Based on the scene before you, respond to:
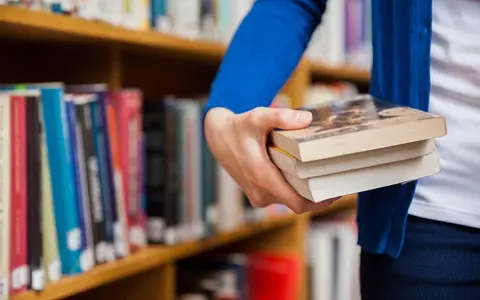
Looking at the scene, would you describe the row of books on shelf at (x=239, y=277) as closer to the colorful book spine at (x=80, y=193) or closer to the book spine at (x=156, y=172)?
the book spine at (x=156, y=172)

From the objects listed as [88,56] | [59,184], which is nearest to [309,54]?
[88,56]

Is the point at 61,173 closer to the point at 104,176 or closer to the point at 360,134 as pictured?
the point at 104,176

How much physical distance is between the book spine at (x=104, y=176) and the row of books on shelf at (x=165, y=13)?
0.15m

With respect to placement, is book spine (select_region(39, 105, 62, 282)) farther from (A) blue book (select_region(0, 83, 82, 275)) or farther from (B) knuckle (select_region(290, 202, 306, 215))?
(B) knuckle (select_region(290, 202, 306, 215))

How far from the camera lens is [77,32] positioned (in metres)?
0.98

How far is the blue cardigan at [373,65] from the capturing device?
681mm

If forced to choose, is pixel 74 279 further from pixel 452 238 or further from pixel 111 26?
pixel 452 238

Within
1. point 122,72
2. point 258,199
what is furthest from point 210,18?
point 258,199

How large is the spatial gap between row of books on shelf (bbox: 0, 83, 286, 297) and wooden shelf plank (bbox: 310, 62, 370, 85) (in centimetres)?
62

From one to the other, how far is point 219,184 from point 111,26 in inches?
19.1

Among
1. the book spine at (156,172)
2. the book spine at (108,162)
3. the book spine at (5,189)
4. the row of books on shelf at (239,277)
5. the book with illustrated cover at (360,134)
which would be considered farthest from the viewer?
the row of books on shelf at (239,277)

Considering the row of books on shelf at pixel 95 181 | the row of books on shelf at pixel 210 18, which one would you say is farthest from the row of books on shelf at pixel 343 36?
the row of books on shelf at pixel 95 181

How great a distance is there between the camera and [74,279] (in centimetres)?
98

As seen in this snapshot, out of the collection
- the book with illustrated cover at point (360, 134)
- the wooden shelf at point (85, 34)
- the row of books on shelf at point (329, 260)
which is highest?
the wooden shelf at point (85, 34)
